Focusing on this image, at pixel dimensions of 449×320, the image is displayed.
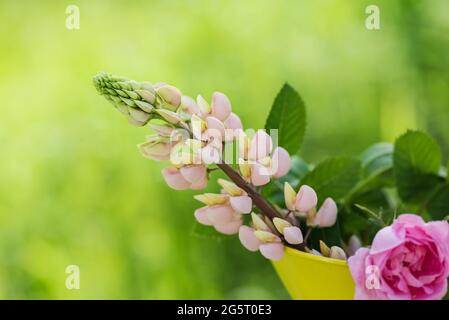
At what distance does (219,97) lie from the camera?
1.40 ft

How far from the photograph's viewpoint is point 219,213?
425 millimetres

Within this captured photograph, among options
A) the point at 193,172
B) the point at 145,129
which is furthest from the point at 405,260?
the point at 145,129

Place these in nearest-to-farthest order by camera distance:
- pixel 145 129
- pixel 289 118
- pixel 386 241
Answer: pixel 386 241, pixel 289 118, pixel 145 129

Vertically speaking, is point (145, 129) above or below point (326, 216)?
above

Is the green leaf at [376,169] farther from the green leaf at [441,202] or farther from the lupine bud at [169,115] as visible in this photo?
the lupine bud at [169,115]

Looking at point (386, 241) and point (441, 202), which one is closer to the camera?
point (386, 241)

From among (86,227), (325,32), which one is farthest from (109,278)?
(325,32)

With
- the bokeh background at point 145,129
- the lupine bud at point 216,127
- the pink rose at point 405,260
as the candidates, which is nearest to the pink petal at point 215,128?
the lupine bud at point 216,127

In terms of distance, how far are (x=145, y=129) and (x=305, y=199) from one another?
2.30 feet

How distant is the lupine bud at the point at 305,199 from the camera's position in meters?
0.42

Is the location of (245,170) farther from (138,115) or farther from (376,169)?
(376,169)

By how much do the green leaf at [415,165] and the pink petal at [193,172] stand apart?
169 mm
